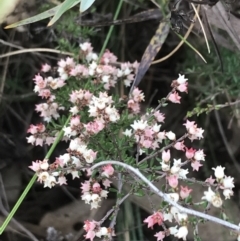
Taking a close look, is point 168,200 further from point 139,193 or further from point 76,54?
point 76,54

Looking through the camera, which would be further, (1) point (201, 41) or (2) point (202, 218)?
(1) point (201, 41)

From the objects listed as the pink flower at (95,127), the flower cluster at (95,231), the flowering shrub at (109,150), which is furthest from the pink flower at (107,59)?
the flower cluster at (95,231)

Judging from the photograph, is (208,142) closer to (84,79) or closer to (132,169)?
(84,79)

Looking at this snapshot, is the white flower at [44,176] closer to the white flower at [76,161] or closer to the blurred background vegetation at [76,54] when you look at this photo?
the white flower at [76,161]

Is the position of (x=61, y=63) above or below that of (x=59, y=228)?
above

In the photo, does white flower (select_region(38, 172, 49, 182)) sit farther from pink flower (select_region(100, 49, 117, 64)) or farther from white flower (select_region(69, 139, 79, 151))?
pink flower (select_region(100, 49, 117, 64))

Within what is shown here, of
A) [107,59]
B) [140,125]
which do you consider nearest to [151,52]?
[107,59]

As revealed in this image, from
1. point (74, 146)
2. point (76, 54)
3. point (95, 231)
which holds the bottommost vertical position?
point (95, 231)

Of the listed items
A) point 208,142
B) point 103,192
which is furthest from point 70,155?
point 208,142
